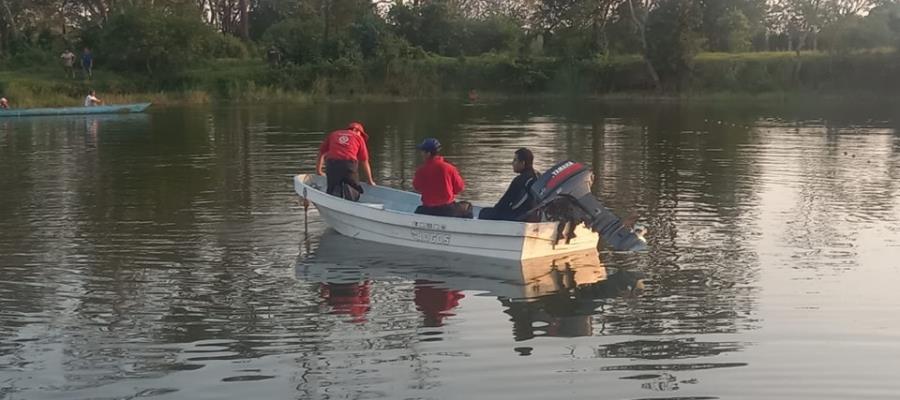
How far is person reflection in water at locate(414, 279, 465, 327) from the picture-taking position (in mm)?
10333

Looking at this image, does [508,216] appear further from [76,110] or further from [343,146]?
[76,110]

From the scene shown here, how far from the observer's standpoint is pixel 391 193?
15.7 m

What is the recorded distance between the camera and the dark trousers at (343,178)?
15.4m

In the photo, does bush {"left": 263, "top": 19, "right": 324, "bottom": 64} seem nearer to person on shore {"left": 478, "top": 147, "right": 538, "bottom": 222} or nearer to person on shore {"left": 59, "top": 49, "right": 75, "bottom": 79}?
person on shore {"left": 59, "top": 49, "right": 75, "bottom": 79}

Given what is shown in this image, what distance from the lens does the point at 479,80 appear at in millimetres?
61719

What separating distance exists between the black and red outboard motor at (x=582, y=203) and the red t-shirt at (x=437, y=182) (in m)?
1.31

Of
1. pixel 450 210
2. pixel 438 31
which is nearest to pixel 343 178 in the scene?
pixel 450 210

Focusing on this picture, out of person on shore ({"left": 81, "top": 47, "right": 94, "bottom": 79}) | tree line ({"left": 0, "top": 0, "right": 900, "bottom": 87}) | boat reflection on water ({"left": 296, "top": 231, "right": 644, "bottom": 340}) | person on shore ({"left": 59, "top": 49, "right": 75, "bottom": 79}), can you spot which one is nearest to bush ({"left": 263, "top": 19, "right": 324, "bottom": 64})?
tree line ({"left": 0, "top": 0, "right": 900, "bottom": 87})

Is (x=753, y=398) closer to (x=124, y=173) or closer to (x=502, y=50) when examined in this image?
(x=124, y=173)

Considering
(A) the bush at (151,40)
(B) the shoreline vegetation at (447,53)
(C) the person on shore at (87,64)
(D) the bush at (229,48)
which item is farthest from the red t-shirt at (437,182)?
(D) the bush at (229,48)

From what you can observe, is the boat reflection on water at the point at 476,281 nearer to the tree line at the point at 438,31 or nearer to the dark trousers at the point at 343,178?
the dark trousers at the point at 343,178

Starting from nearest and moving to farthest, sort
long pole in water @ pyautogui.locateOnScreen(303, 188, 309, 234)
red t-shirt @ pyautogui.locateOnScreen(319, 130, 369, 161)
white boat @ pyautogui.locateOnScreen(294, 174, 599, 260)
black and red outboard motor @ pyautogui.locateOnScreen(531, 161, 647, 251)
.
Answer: black and red outboard motor @ pyautogui.locateOnScreen(531, 161, 647, 251), white boat @ pyautogui.locateOnScreen(294, 174, 599, 260), long pole in water @ pyautogui.locateOnScreen(303, 188, 309, 234), red t-shirt @ pyautogui.locateOnScreen(319, 130, 369, 161)

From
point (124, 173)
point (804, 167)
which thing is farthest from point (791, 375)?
point (124, 173)

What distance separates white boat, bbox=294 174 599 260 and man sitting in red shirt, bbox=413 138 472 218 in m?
0.29
